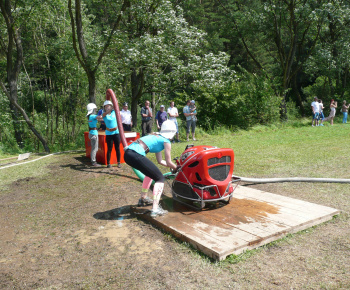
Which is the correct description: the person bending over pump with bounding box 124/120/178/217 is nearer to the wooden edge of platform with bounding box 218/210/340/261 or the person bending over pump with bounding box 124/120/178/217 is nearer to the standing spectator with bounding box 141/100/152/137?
the wooden edge of platform with bounding box 218/210/340/261

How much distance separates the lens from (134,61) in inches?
525

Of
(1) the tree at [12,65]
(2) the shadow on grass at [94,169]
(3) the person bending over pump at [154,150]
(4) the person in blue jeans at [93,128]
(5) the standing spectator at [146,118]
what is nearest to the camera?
(3) the person bending over pump at [154,150]

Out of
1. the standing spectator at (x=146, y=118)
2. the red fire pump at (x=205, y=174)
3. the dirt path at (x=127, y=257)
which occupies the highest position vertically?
the standing spectator at (x=146, y=118)

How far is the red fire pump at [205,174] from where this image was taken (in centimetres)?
481

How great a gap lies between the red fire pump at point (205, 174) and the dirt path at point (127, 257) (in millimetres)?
860

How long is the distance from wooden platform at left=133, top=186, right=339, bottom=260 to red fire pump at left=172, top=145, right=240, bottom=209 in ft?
0.89

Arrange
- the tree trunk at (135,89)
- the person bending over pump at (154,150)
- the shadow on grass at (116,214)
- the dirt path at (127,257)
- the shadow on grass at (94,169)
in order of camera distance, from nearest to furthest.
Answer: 1. the dirt path at (127,257)
2. the person bending over pump at (154,150)
3. the shadow on grass at (116,214)
4. the shadow on grass at (94,169)
5. the tree trunk at (135,89)

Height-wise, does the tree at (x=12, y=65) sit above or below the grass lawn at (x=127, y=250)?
above

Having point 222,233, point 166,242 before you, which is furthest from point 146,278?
point 222,233

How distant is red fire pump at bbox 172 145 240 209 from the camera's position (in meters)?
4.81

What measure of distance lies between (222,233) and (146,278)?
48.6 inches

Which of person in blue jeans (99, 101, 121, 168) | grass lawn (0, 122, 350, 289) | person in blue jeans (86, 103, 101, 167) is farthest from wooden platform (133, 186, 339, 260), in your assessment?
person in blue jeans (86, 103, 101, 167)

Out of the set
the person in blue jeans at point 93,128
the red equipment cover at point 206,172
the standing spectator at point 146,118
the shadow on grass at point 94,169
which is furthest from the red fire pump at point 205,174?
the standing spectator at point 146,118

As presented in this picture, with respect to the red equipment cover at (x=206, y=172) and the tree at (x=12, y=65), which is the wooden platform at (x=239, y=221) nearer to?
the red equipment cover at (x=206, y=172)
